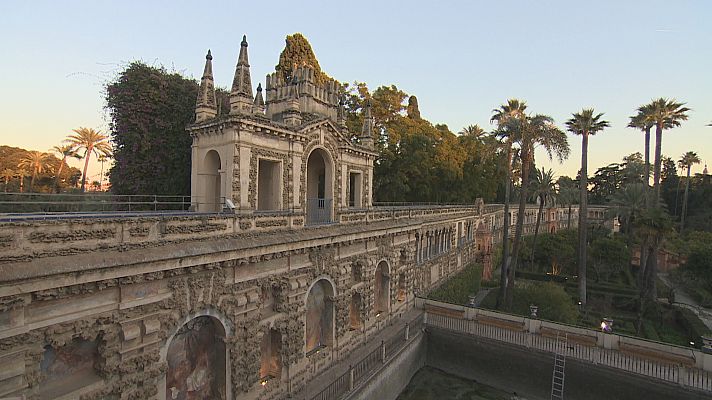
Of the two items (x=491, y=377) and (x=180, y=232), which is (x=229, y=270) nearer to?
(x=180, y=232)

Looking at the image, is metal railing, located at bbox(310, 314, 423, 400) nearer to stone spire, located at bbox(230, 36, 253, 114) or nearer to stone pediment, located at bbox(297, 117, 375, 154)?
stone pediment, located at bbox(297, 117, 375, 154)

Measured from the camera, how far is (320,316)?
16719 millimetres

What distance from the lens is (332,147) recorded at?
18562 mm

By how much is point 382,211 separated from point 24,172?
47.6m

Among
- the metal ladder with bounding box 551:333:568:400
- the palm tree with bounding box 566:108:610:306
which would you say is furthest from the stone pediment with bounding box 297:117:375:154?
the palm tree with bounding box 566:108:610:306

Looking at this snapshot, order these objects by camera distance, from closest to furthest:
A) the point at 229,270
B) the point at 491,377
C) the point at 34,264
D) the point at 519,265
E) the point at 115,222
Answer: the point at 34,264 < the point at 115,222 < the point at 229,270 < the point at 491,377 < the point at 519,265

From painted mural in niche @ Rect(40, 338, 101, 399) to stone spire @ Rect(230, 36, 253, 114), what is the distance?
338 inches

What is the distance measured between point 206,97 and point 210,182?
3.66m

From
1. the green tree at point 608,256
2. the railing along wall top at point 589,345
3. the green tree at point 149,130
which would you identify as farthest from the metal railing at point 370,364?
the green tree at point 608,256

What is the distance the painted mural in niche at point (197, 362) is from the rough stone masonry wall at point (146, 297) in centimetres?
31

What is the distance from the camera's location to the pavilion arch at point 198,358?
10.3 metres

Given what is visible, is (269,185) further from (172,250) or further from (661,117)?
(661,117)

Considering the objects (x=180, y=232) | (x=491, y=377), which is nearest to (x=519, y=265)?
(x=491, y=377)

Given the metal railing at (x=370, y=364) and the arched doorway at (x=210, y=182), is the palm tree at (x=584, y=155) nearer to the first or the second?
the metal railing at (x=370, y=364)
